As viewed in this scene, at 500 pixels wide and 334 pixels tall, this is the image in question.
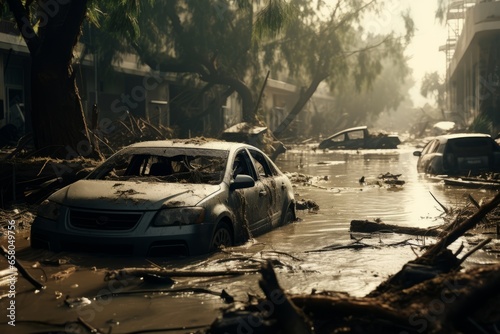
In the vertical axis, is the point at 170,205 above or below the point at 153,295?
above

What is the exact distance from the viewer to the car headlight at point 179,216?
7945 mm

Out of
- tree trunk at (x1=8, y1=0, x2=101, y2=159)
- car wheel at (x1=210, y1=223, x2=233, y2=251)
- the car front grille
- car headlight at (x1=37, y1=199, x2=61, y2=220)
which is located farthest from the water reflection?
tree trunk at (x1=8, y1=0, x2=101, y2=159)

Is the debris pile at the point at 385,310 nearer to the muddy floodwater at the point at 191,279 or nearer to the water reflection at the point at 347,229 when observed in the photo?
the muddy floodwater at the point at 191,279

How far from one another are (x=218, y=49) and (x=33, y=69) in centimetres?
2377

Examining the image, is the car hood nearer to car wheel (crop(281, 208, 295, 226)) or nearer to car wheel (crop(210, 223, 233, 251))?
car wheel (crop(210, 223, 233, 251))

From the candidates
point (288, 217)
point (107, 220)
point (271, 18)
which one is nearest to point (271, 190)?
point (288, 217)

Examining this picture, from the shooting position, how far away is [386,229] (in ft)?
34.3

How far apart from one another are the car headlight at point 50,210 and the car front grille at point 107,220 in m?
0.27

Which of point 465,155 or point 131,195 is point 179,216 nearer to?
point 131,195

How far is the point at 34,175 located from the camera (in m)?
12.6

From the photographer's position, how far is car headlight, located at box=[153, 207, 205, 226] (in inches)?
313

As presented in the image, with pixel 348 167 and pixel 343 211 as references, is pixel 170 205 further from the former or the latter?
pixel 348 167

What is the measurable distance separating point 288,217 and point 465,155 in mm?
10689

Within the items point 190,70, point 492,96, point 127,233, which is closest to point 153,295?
point 127,233
